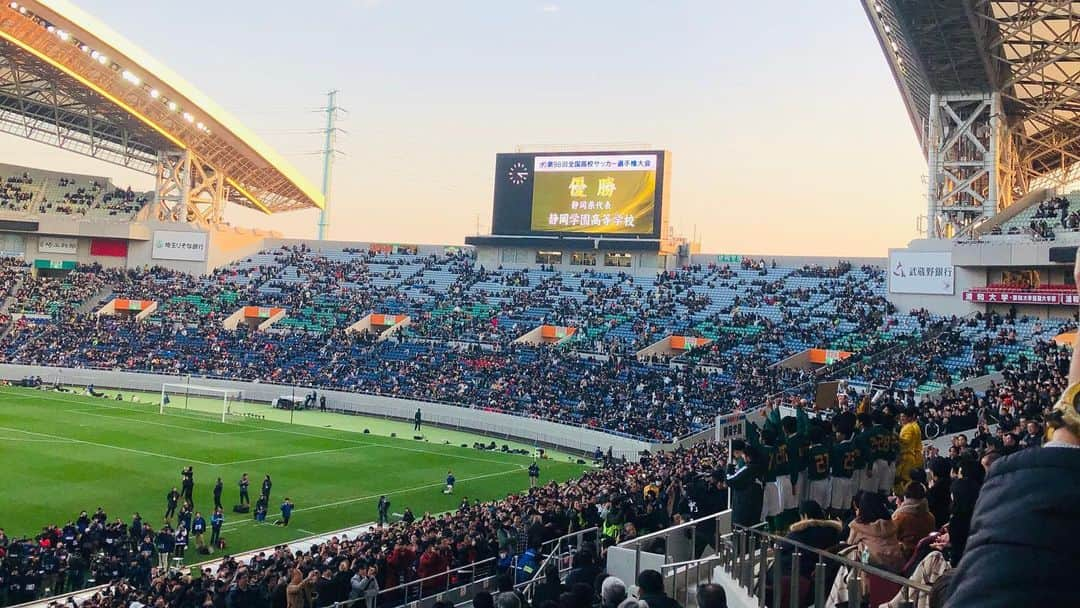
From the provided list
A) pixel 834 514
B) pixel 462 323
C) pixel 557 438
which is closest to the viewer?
pixel 834 514

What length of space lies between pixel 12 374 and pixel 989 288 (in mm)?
54310

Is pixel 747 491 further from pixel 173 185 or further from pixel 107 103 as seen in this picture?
pixel 173 185

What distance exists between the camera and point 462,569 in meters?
14.5

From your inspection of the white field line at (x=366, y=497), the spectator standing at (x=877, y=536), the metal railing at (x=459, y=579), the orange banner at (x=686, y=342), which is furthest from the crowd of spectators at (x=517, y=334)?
the spectator standing at (x=877, y=536)

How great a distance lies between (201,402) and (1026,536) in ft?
174

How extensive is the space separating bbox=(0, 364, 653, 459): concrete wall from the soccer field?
54.5 inches

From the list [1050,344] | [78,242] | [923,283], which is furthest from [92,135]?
[1050,344]

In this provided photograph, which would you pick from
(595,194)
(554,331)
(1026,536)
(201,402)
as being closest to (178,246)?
(201,402)

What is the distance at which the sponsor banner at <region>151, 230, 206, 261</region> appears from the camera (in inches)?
2825

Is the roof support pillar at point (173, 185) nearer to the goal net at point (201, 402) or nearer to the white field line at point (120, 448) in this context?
the goal net at point (201, 402)

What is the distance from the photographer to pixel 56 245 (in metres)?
70.6

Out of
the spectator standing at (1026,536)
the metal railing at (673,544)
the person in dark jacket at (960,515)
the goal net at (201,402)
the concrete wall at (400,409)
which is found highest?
the spectator standing at (1026,536)

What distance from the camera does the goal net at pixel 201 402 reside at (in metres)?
45.3

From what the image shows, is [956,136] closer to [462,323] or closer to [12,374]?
[462,323]
